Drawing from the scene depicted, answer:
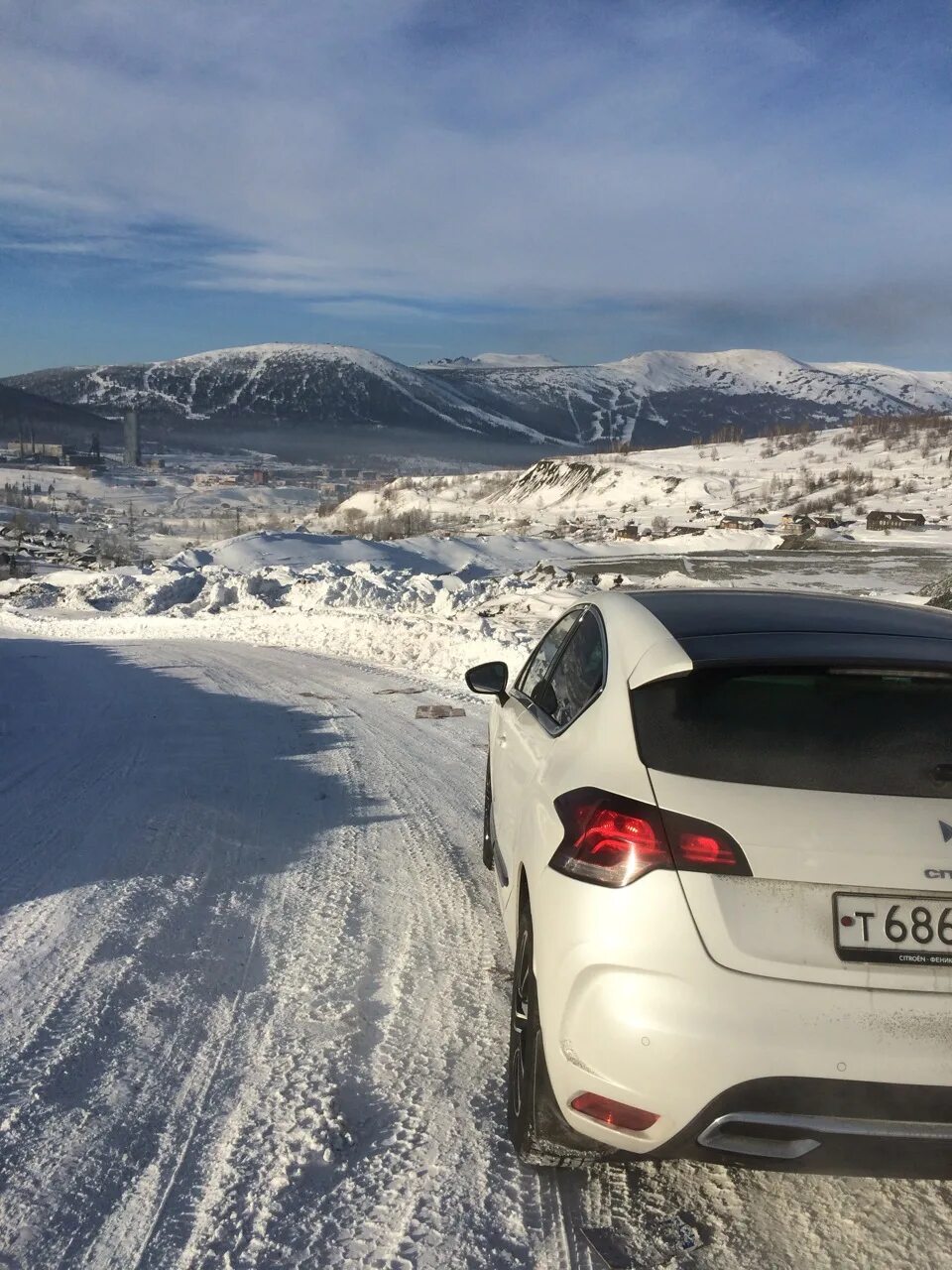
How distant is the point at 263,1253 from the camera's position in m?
2.59

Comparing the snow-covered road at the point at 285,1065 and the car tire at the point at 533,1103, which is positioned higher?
the car tire at the point at 533,1103

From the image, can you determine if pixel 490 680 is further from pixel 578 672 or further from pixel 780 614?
pixel 780 614

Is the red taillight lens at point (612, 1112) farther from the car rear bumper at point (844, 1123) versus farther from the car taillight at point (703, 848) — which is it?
the car taillight at point (703, 848)

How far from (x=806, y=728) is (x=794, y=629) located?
0.62m

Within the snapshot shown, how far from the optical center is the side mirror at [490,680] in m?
5.09

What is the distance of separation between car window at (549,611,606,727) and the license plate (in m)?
1.11

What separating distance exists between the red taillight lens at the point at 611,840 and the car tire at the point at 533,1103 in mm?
533

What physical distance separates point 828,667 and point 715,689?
34cm

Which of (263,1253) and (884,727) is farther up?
(884,727)

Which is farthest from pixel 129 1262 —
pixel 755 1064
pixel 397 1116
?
pixel 755 1064

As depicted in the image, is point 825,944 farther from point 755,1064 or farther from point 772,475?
point 772,475

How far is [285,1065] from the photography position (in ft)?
11.5

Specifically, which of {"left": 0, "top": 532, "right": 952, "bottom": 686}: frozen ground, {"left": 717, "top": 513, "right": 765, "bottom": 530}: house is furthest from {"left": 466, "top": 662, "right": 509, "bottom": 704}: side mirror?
{"left": 717, "top": 513, "right": 765, "bottom": 530}: house

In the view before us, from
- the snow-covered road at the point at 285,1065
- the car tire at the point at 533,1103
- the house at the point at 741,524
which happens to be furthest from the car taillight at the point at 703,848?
the house at the point at 741,524
